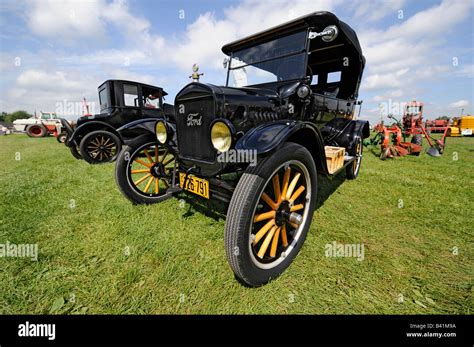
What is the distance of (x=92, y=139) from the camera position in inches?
223

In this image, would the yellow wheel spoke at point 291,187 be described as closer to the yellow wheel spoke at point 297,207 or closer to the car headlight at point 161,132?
the yellow wheel spoke at point 297,207

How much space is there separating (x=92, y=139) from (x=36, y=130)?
1463 cm

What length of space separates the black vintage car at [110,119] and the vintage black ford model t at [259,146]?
129 inches

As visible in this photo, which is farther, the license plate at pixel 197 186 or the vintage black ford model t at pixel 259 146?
the license plate at pixel 197 186

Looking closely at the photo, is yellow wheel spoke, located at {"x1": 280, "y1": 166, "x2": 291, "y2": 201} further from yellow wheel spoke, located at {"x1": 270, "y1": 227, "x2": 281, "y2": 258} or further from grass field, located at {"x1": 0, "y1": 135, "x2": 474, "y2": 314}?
grass field, located at {"x1": 0, "y1": 135, "x2": 474, "y2": 314}

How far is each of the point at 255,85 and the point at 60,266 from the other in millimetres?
2994

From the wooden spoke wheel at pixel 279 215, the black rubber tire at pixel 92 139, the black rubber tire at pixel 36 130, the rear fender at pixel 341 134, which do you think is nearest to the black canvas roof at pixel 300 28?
the rear fender at pixel 341 134

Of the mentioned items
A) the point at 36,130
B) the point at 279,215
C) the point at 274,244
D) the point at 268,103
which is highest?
the point at 36,130

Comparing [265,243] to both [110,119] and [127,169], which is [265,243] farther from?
[110,119]

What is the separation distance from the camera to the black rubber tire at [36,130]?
1503 centimetres

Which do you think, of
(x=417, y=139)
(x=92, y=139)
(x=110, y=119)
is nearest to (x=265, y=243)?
(x=92, y=139)

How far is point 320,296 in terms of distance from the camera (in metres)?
1.56
